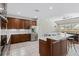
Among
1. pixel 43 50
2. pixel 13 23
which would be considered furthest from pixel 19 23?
pixel 43 50

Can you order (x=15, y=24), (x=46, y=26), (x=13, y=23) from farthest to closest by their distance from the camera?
(x=15, y=24) → (x=13, y=23) → (x=46, y=26)

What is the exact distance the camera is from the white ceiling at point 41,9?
177 cm

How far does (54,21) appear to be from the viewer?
1845 mm

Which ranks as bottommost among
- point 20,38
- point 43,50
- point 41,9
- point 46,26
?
point 43,50

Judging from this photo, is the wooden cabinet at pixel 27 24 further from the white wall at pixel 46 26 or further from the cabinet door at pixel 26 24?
the white wall at pixel 46 26

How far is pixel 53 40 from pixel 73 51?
16.9 inches

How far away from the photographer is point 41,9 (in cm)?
187

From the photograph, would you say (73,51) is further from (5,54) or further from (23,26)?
(5,54)

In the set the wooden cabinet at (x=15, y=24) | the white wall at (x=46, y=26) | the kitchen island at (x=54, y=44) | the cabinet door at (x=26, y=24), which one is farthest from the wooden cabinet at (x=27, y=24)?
the kitchen island at (x=54, y=44)

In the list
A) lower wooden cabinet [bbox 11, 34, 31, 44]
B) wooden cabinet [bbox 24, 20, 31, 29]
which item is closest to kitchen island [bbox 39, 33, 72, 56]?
lower wooden cabinet [bbox 11, 34, 31, 44]

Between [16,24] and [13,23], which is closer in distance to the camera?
[13,23]

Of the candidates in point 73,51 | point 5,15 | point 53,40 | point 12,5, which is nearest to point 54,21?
point 53,40

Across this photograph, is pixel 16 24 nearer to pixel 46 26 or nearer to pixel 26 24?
pixel 26 24

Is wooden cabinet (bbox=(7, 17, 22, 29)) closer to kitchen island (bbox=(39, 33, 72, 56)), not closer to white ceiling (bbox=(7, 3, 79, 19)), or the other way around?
white ceiling (bbox=(7, 3, 79, 19))
